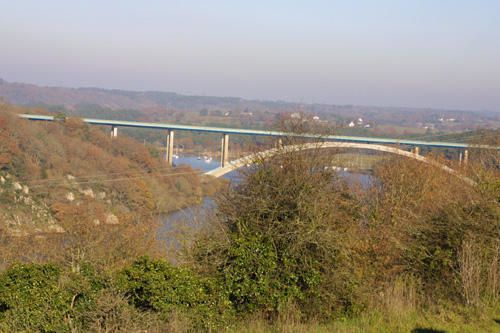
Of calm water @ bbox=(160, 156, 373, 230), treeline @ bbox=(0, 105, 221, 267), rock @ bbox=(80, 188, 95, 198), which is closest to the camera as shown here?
calm water @ bbox=(160, 156, 373, 230)

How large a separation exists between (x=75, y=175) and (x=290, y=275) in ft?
95.4

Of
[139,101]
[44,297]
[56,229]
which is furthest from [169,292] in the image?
[139,101]

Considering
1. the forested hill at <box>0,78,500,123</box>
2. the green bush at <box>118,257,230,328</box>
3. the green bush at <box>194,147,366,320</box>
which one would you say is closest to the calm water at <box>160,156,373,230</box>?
the green bush at <box>194,147,366,320</box>

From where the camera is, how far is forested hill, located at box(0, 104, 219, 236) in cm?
2645

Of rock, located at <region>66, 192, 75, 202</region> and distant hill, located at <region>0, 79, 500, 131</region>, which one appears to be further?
distant hill, located at <region>0, 79, 500, 131</region>

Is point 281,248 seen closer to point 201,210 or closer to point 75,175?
point 201,210

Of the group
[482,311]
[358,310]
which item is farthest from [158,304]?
[482,311]

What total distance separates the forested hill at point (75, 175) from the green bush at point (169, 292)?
57.5 feet

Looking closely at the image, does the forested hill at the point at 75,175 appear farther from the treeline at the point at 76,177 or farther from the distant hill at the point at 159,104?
the distant hill at the point at 159,104

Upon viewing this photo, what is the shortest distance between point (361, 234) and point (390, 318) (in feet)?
9.40

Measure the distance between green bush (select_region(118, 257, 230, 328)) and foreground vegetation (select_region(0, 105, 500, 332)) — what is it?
0.4 inches

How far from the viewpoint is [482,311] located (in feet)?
18.1

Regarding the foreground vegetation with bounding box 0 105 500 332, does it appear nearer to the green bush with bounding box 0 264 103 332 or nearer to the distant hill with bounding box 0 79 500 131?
the green bush with bounding box 0 264 103 332

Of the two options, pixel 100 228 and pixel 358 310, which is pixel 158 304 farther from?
pixel 100 228
